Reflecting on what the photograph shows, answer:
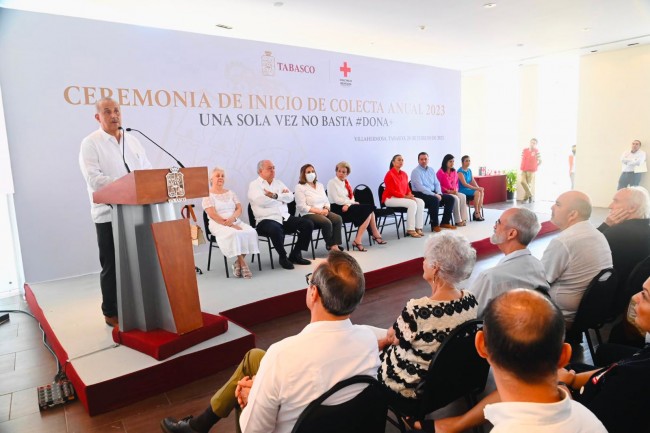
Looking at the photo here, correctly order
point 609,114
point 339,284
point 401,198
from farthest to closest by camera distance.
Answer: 1. point 609,114
2. point 401,198
3. point 339,284

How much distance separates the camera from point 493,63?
10219 mm

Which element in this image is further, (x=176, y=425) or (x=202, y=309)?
(x=202, y=309)

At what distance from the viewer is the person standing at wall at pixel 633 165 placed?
890cm

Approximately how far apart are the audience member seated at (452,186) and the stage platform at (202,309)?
1.12 metres

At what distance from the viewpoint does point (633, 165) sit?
8930 millimetres

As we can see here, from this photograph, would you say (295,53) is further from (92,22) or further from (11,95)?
(11,95)

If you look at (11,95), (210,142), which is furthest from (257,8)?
(11,95)

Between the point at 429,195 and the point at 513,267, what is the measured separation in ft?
14.9

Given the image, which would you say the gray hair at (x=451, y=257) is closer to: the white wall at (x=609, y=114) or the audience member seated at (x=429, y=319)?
the audience member seated at (x=429, y=319)

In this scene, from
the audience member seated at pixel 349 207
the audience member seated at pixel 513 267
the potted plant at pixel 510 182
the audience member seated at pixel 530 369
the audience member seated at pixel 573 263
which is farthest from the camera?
the potted plant at pixel 510 182

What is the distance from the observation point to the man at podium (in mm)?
2961

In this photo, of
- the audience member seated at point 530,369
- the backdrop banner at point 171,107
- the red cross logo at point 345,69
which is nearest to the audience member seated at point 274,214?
the backdrop banner at point 171,107

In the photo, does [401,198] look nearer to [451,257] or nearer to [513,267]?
[513,267]

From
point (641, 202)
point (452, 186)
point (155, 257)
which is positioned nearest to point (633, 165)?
point (452, 186)
